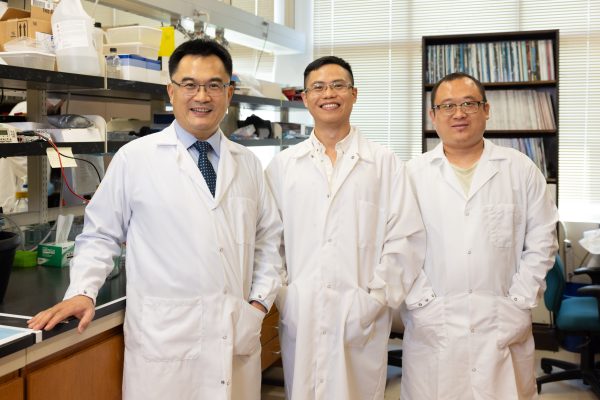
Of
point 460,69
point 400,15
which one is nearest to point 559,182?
point 460,69

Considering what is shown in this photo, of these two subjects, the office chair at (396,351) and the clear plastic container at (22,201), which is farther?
the office chair at (396,351)

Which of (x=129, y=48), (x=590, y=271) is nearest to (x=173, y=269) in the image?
(x=129, y=48)

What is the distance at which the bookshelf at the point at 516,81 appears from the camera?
3.69 meters

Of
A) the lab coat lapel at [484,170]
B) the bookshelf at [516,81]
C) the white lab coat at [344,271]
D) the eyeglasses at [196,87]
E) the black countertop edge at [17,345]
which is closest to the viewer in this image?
the black countertop edge at [17,345]

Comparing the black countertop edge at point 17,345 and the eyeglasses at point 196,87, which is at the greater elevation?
the eyeglasses at point 196,87

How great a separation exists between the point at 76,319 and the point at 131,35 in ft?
4.14

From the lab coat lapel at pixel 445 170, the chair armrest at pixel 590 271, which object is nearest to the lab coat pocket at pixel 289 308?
the lab coat lapel at pixel 445 170

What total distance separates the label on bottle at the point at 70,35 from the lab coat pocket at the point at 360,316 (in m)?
1.22

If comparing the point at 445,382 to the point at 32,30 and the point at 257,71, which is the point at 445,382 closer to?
the point at 32,30

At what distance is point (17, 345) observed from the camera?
1.29 m

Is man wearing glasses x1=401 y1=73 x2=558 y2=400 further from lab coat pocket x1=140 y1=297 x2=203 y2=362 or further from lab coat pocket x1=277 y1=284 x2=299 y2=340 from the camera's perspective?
lab coat pocket x1=140 y1=297 x2=203 y2=362

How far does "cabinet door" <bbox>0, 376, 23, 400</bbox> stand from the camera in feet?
4.24

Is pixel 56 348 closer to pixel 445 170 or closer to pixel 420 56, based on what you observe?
pixel 445 170

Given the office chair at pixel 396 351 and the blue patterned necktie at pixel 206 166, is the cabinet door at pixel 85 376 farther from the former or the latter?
the office chair at pixel 396 351
